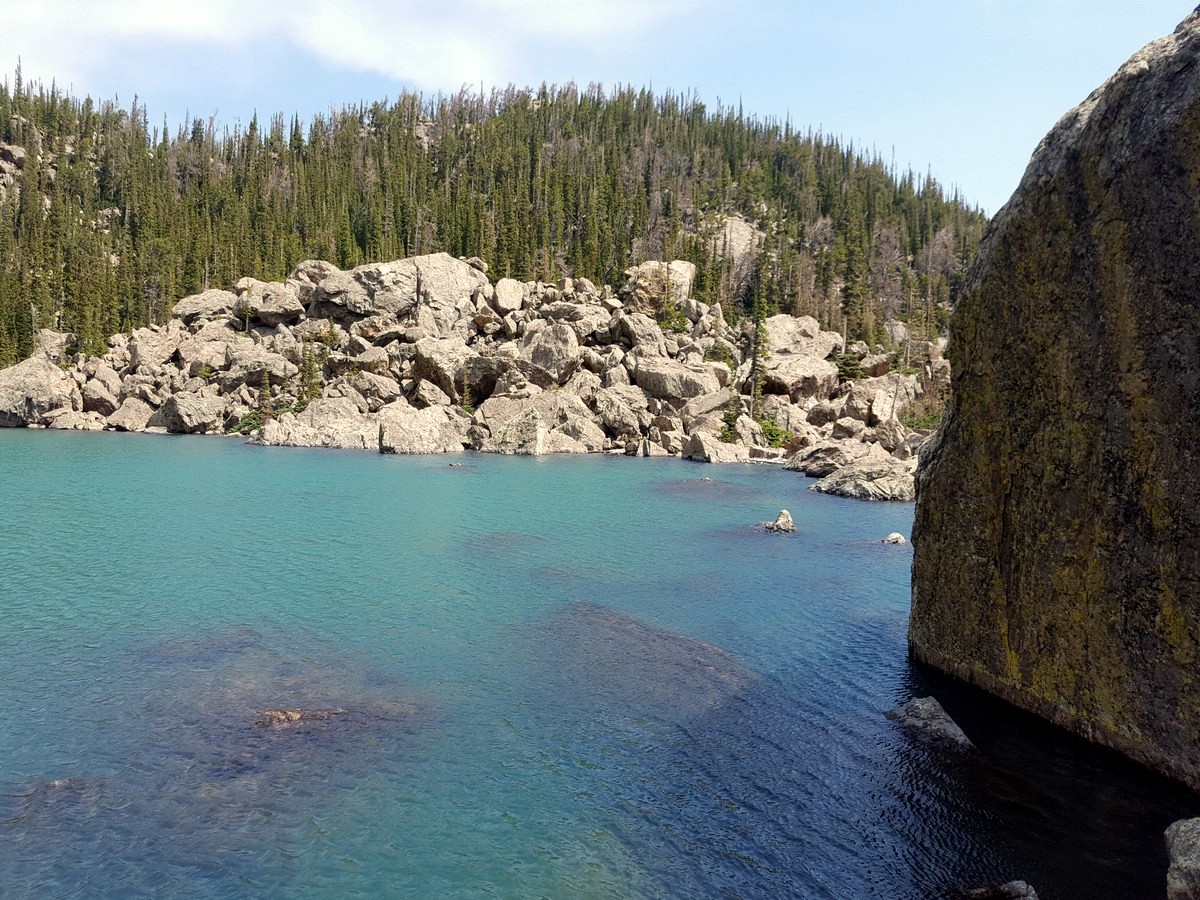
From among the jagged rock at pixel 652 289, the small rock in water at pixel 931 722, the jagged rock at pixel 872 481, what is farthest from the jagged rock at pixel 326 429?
the small rock in water at pixel 931 722

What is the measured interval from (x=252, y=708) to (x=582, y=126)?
18308 centimetres

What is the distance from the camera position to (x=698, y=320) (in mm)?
98625

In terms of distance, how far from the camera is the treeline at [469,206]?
11581 cm

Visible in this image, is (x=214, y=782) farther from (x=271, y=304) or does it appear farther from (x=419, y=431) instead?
(x=271, y=304)

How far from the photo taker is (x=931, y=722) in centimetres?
1435

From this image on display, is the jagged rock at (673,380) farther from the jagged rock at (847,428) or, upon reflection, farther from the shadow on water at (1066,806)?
the shadow on water at (1066,806)

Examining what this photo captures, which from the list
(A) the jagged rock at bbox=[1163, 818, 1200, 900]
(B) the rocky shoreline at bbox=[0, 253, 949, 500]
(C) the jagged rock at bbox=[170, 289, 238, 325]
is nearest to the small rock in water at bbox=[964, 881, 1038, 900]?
(A) the jagged rock at bbox=[1163, 818, 1200, 900]

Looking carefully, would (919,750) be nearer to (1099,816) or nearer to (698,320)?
(1099,816)

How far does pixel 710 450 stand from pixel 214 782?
5986cm

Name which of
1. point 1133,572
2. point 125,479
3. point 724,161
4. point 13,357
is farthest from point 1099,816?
point 724,161

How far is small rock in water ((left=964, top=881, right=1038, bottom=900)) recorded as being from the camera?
30.8ft

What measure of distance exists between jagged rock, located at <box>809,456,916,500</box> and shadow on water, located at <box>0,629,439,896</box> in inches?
1536

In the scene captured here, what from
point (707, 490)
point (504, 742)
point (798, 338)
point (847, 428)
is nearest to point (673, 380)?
point (847, 428)

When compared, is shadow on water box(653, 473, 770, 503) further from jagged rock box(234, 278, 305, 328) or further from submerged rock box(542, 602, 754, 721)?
jagged rock box(234, 278, 305, 328)
